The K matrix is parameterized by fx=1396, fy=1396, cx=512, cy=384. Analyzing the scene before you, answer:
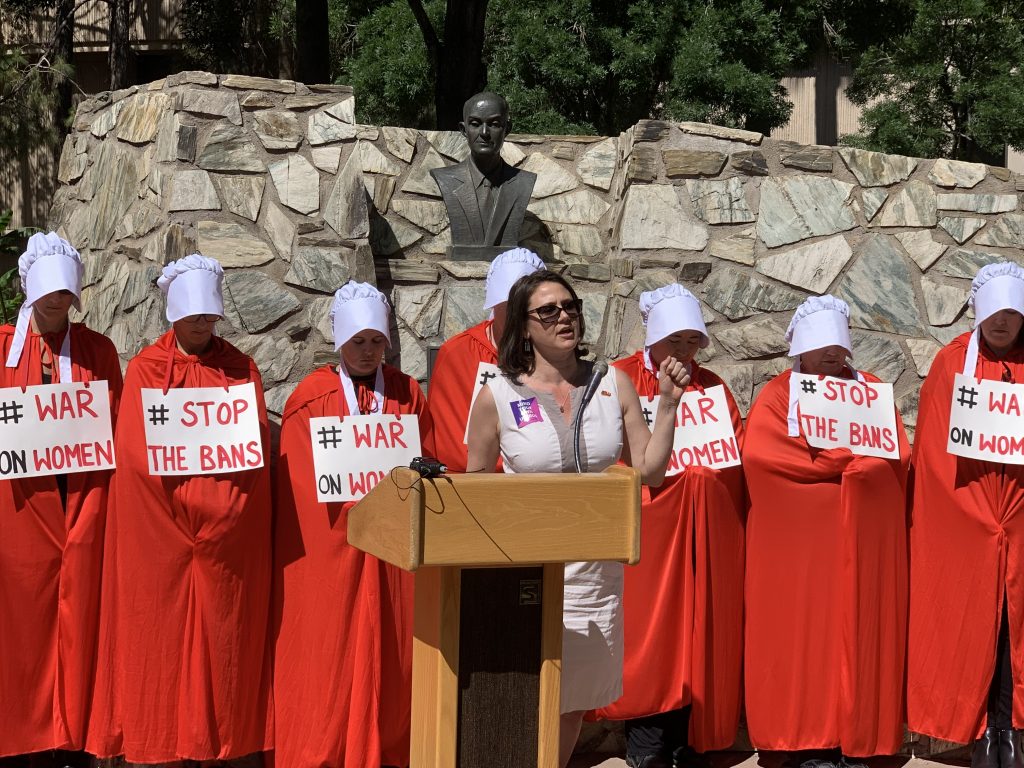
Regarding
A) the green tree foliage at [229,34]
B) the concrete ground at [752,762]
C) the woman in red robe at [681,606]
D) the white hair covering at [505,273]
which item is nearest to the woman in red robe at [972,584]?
the concrete ground at [752,762]

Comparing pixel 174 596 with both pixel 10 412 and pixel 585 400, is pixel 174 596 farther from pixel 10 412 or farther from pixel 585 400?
pixel 585 400

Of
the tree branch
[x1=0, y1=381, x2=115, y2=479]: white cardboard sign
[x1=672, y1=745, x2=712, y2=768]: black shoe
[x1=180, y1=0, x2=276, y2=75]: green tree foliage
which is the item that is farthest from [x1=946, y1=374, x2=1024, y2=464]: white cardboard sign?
[x1=180, y1=0, x2=276, y2=75]: green tree foliage

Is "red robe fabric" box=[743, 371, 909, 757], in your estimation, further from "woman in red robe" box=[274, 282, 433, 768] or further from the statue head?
the statue head

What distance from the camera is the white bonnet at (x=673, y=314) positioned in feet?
18.3

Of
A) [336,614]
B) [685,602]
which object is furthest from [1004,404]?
[336,614]

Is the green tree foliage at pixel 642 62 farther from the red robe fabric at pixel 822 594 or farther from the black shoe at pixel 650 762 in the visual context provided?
the black shoe at pixel 650 762

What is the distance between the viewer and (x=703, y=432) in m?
5.75

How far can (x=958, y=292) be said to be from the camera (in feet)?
25.1

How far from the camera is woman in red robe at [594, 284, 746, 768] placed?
5711 millimetres

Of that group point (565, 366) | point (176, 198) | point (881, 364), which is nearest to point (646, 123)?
point (881, 364)

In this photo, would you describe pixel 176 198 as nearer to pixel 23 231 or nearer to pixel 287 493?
pixel 287 493

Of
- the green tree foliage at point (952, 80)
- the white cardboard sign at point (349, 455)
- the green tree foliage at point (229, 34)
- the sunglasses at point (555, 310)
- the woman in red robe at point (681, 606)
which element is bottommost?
the woman in red robe at point (681, 606)

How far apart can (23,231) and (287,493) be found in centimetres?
994

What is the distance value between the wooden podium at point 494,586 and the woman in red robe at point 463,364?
2.02 metres
